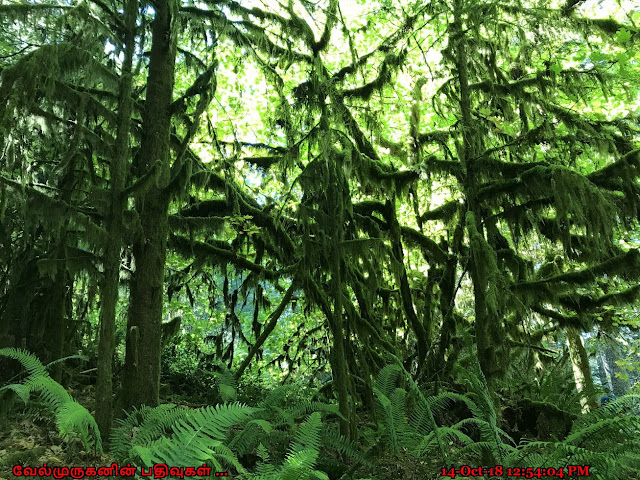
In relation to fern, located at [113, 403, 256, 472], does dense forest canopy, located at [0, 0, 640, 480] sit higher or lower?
higher

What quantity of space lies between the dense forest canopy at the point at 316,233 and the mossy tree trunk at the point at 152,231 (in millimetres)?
25

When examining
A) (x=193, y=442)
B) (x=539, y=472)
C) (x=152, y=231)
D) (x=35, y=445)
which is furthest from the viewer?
(x=152, y=231)

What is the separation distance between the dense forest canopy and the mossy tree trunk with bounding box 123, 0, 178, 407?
1.0 inches

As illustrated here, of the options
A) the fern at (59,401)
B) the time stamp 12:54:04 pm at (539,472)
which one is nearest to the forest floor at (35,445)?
the fern at (59,401)

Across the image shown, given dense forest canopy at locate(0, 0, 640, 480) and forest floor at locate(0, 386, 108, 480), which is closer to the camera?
forest floor at locate(0, 386, 108, 480)

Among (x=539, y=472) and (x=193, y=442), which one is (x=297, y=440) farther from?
(x=539, y=472)

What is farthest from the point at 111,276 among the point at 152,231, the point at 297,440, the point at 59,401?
the point at 297,440

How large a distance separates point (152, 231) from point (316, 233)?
1.88 m

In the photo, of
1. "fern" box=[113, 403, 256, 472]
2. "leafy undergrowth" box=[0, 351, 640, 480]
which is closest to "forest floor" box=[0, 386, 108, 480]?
"leafy undergrowth" box=[0, 351, 640, 480]

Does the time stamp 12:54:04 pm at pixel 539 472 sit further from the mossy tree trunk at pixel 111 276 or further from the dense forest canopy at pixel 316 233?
the mossy tree trunk at pixel 111 276

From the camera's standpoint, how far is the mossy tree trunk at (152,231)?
4.87m

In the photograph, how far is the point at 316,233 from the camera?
5.29m

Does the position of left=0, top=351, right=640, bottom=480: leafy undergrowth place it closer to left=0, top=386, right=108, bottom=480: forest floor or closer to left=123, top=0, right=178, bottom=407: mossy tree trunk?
left=0, top=386, right=108, bottom=480: forest floor

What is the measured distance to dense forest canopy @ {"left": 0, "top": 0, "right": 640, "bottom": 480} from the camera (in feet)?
12.8
